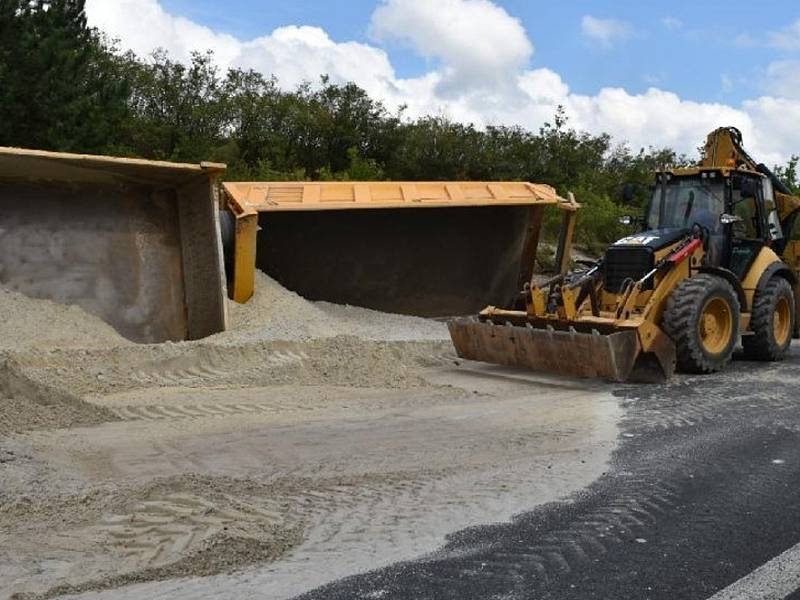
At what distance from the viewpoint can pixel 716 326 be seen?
26.7 feet

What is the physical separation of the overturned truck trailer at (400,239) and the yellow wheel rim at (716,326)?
9.34ft

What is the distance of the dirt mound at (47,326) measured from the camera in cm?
715

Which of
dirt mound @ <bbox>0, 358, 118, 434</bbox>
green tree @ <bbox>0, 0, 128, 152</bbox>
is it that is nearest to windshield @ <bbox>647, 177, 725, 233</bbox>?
dirt mound @ <bbox>0, 358, 118, 434</bbox>

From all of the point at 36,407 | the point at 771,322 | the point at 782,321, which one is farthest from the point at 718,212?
the point at 36,407

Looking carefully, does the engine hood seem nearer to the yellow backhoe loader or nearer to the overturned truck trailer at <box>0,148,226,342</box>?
the yellow backhoe loader

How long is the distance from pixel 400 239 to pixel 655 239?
3366 mm

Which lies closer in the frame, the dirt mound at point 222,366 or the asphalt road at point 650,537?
the asphalt road at point 650,537

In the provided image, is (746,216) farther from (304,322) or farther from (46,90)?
(46,90)

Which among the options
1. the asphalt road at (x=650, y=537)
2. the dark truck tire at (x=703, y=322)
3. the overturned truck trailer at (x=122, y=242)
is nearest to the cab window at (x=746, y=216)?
the dark truck tire at (x=703, y=322)

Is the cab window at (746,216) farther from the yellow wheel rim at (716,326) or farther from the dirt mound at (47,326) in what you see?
the dirt mound at (47,326)

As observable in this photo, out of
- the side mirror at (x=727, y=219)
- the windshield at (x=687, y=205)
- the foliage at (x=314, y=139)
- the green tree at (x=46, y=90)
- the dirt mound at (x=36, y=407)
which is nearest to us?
the dirt mound at (x=36, y=407)

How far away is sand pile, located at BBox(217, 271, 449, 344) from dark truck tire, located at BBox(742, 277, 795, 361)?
9.78ft

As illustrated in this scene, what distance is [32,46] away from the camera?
12.9m

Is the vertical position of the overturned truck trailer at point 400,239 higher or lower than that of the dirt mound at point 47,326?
higher
